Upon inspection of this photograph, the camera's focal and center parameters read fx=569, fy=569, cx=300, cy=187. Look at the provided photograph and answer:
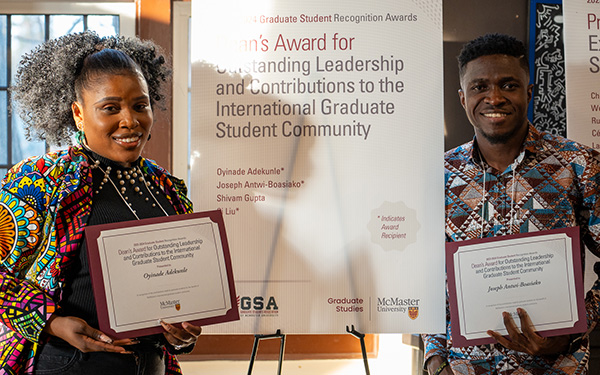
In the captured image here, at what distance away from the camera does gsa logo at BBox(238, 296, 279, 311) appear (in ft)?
7.59

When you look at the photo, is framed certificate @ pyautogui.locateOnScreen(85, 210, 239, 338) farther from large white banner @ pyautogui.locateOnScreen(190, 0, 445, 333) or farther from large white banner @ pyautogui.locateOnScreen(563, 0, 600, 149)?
large white banner @ pyautogui.locateOnScreen(563, 0, 600, 149)

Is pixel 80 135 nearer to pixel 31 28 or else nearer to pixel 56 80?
pixel 56 80

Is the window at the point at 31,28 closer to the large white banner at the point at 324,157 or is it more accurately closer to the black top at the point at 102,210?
the large white banner at the point at 324,157

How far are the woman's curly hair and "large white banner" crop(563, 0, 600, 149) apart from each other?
6.72 ft

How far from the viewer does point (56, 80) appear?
190cm

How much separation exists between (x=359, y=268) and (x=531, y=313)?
658 mm

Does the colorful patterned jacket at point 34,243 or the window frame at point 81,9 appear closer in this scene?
the colorful patterned jacket at point 34,243

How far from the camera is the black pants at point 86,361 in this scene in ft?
5.41

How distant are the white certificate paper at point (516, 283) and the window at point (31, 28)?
126 inches

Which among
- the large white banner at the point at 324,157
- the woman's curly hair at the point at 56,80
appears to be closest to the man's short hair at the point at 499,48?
the large white banner at the point at 324,157

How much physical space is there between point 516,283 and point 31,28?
3.93 metres

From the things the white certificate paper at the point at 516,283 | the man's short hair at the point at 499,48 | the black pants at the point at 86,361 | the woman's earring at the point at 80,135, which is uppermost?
the man's short hair at the point at 499,48

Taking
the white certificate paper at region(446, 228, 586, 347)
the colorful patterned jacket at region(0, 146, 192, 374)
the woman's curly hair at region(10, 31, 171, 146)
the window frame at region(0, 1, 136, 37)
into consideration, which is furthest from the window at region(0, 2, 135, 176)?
the white certificate paper at region(446, 228, 586, 347)

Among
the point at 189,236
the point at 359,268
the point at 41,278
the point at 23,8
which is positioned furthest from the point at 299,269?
the point at 23,8
